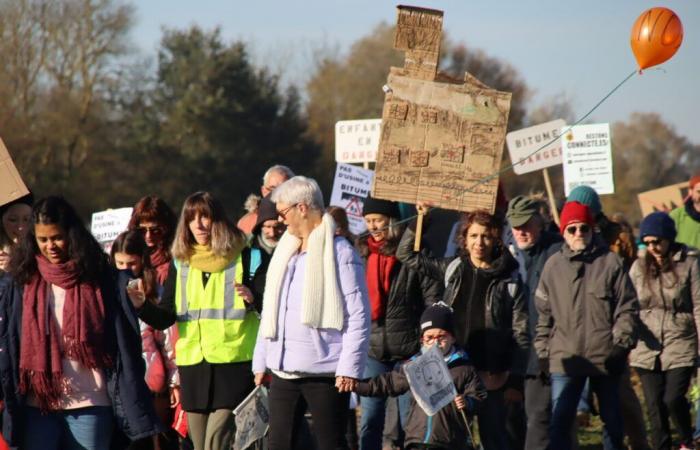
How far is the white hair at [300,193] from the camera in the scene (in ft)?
21.7

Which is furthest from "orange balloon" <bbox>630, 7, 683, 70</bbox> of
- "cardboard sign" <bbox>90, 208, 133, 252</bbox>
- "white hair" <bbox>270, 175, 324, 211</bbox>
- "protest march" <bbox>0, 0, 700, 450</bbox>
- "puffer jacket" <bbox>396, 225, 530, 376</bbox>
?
"cardboard sign" <bbox>90, 208, 133, 252</bbox>

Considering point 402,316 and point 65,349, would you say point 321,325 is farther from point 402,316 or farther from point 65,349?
point 402,316

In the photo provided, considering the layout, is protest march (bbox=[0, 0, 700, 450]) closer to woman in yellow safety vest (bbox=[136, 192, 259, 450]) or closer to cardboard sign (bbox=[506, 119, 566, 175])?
woman in yellow safety vest (bbox=[136, 192, 259, 450])

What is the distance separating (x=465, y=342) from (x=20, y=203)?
10.0ft

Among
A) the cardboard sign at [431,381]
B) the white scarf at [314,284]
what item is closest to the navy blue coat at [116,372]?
the white scarf at [314,284]

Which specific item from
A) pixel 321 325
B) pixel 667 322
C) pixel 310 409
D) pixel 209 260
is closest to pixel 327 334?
pixel 321 325

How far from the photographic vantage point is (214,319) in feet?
23.5

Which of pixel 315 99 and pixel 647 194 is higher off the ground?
pixel 315 99

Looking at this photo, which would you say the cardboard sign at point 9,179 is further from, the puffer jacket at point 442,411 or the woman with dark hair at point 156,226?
the puffer jacket at point 442,411

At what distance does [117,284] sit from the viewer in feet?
19.0

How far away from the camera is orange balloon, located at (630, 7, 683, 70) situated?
29.6 ft

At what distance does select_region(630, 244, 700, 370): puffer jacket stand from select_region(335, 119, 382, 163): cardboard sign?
433 centimetres

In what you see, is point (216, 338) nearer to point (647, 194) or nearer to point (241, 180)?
point (647, 194)

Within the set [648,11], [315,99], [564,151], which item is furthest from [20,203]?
[315,99]
